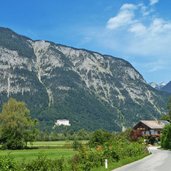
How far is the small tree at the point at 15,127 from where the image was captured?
104312 mm

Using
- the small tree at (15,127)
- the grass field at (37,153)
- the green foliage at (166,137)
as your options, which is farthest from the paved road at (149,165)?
the small tree at (15,127)

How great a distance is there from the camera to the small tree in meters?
104

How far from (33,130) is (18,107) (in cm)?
736

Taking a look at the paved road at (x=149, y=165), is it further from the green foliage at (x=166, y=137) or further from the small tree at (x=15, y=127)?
the small tree at (x=15, y=127)

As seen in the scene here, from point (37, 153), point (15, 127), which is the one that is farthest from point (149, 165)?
point (15, 127)

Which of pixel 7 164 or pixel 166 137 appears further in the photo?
pixel 166 137

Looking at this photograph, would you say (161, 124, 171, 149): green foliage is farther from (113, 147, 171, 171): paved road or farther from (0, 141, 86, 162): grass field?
(113, 147, 171, 171): paved road

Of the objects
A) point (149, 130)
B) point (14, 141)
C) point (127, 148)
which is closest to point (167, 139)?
point (127, 148)

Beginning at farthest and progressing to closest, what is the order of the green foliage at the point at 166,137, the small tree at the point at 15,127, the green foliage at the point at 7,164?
the small tree at the point at 15,127 < the green foliage at the point at 166,137 < the green foliage at the point at 7,164

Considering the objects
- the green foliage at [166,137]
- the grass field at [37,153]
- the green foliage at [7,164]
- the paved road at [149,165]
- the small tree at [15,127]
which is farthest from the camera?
the small tree at [15,127]

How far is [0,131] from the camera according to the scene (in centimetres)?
10631

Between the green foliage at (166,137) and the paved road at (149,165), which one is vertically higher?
the green foliage at (166,137)

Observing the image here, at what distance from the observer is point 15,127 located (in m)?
107

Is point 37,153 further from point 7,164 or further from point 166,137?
point 7,164
